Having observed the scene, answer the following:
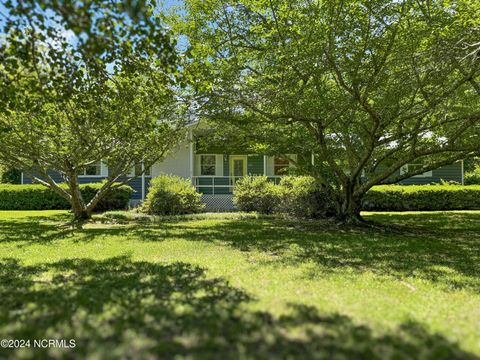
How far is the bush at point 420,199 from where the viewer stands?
1855 cm

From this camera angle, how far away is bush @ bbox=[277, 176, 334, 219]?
14898 millimetres

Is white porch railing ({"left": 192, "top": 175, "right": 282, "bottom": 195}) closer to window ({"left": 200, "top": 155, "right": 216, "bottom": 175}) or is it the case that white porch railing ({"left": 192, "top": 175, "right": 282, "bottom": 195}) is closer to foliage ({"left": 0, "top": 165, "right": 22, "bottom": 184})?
window ({"left": 200, "top": 155, "right": 216, "bottom": 175})

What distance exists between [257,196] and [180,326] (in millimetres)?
13747

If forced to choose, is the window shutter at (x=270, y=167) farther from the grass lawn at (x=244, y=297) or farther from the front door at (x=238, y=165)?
the grass lawn at (x=244, y=297)

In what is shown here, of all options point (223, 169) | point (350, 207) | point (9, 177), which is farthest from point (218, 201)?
point (9, 177)

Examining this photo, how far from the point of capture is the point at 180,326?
3.46 m

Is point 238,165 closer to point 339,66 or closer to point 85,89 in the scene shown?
point 339,66

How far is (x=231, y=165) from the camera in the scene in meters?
22.9

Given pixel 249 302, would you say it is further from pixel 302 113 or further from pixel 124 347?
pixel 302 113

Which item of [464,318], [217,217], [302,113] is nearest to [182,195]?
[217,217]

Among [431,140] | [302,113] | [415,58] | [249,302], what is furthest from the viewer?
[431,140]

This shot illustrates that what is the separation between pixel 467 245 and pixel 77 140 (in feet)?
35.6

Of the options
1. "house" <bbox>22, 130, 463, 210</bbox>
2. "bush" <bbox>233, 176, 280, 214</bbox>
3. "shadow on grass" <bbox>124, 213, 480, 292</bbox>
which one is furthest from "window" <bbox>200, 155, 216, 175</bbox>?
"shadow on grass" <bbox>124, 213, 480, 292</bbox>

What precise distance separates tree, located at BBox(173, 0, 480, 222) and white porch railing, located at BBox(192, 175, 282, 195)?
9.21 metres
